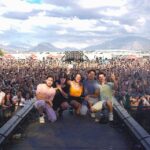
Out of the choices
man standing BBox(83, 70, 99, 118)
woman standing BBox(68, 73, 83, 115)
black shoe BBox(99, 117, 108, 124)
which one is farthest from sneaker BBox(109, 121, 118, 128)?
woman standing BBox(68, 73, 83, 115)

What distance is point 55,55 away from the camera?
7750 cm

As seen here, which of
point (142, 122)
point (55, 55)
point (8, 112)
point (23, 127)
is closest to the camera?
point (23, 127)

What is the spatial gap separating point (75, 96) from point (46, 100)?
3.61 feet

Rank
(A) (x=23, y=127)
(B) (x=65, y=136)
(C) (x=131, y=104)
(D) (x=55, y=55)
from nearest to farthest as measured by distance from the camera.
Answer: (B) (x=65, y=136), (A) (x=23, y=127), (C) (x=131, y=104), (D) (x=55, y=55)

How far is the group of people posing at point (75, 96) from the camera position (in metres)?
11.3

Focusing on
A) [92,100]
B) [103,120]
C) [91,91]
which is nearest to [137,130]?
[103,120]

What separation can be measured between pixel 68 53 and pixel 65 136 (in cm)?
4757

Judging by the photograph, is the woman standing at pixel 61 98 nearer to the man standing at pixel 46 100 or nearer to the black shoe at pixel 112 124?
the man standing at pixel 46 100

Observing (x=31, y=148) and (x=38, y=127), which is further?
(x=38, y=127)

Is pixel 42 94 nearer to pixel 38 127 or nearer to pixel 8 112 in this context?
pixel 38 127

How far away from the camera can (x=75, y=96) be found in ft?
40.0

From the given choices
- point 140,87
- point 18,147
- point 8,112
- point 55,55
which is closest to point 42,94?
point 18,147

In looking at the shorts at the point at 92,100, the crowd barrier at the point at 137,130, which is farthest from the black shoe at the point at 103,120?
the shorts at the point at 92,100

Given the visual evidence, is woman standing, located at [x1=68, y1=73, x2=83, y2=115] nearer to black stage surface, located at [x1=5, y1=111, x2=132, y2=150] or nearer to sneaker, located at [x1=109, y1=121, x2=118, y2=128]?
black stage surface, located at [x1=5, y1=111, x2=132, y2=150]
